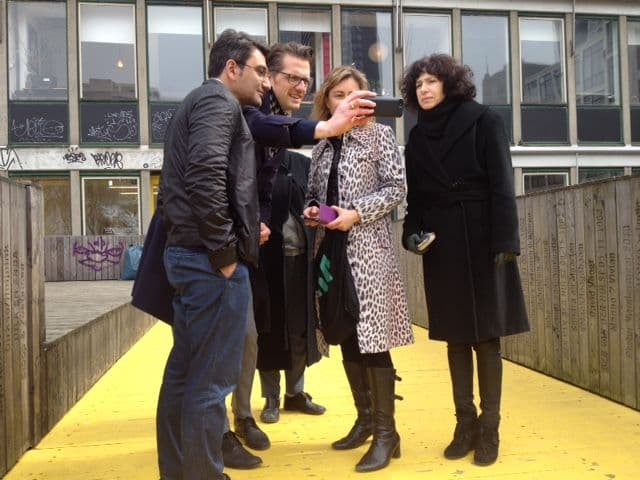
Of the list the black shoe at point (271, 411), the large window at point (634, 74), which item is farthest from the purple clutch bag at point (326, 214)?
the large window at point (634, 74)

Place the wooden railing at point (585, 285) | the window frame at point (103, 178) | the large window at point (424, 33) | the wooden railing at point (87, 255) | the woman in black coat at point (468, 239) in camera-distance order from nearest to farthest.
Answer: the woman in black coat at point (468, 239) < the wooden railing at point (585, 285) < the wooden railing at point (87, 255) < the window frame at point (103, 178) < the large window at point (424, 33)

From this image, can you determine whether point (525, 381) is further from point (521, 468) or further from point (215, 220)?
point (215, 220)

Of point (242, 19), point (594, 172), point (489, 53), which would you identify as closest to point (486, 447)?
point (242, 19)

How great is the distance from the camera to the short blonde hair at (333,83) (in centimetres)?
298

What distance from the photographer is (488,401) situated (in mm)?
2871

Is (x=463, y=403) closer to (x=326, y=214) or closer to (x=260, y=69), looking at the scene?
(x=326, y=214)

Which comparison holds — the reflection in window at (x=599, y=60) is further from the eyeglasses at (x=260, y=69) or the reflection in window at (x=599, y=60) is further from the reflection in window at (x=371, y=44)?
the eyeglasses at (x=260, y=69)

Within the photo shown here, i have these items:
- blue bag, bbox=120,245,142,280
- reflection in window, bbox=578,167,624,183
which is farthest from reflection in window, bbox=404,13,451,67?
blue bag, bbox=120,245,142,280

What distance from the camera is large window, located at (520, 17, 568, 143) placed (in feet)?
54.0

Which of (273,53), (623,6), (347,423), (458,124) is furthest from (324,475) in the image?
(623,6)

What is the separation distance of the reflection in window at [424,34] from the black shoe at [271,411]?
1371 centimetres

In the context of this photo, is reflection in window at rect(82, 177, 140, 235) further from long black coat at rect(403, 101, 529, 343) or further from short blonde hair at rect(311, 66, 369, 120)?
long black coat at rect(403, 101, 529, 343)

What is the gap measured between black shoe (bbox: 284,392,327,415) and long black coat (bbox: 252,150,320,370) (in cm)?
53

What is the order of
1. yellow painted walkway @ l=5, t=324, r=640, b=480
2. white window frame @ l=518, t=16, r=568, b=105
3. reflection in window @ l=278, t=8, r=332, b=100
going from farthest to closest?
white window frame @ l=518, t=16, r=568, b=105
reflection in window @ l=278, t=8, r=332, b=100
yellow painted walkway @ l=5, t=324, r=640, b=480
